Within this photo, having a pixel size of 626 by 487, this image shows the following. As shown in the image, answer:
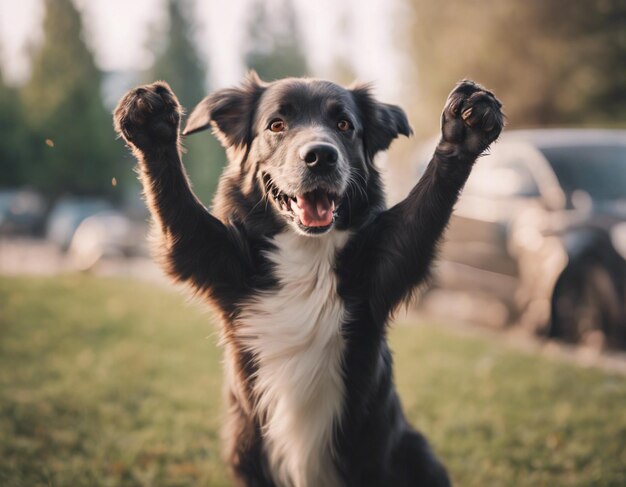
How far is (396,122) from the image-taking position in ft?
9.73

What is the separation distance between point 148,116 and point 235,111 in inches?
35.9

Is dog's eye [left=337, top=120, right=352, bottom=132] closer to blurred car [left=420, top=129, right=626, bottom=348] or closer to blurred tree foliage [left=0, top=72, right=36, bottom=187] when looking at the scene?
blurred car [left=420, top=129, right=626, bottom=348]

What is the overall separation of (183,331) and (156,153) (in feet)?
15.3

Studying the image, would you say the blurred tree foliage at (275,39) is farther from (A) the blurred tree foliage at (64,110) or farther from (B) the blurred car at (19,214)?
(B) the blurred car at (19,214)

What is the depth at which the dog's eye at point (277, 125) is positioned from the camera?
2.90 metres

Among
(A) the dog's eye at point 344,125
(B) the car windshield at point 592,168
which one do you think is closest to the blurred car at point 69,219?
(B) the car windshield at point 592,168

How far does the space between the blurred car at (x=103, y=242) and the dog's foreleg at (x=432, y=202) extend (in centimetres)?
1641

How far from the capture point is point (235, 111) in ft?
10.2

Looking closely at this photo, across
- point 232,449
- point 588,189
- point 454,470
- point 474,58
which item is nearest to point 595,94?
point 474,58

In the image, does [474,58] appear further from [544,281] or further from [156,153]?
[156,153]

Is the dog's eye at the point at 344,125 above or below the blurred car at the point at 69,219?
above

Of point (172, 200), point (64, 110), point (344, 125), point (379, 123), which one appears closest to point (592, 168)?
point (379, 123)

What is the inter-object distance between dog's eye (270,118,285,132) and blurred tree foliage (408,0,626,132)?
16952mm

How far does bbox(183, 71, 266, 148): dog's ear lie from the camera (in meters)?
2.98
